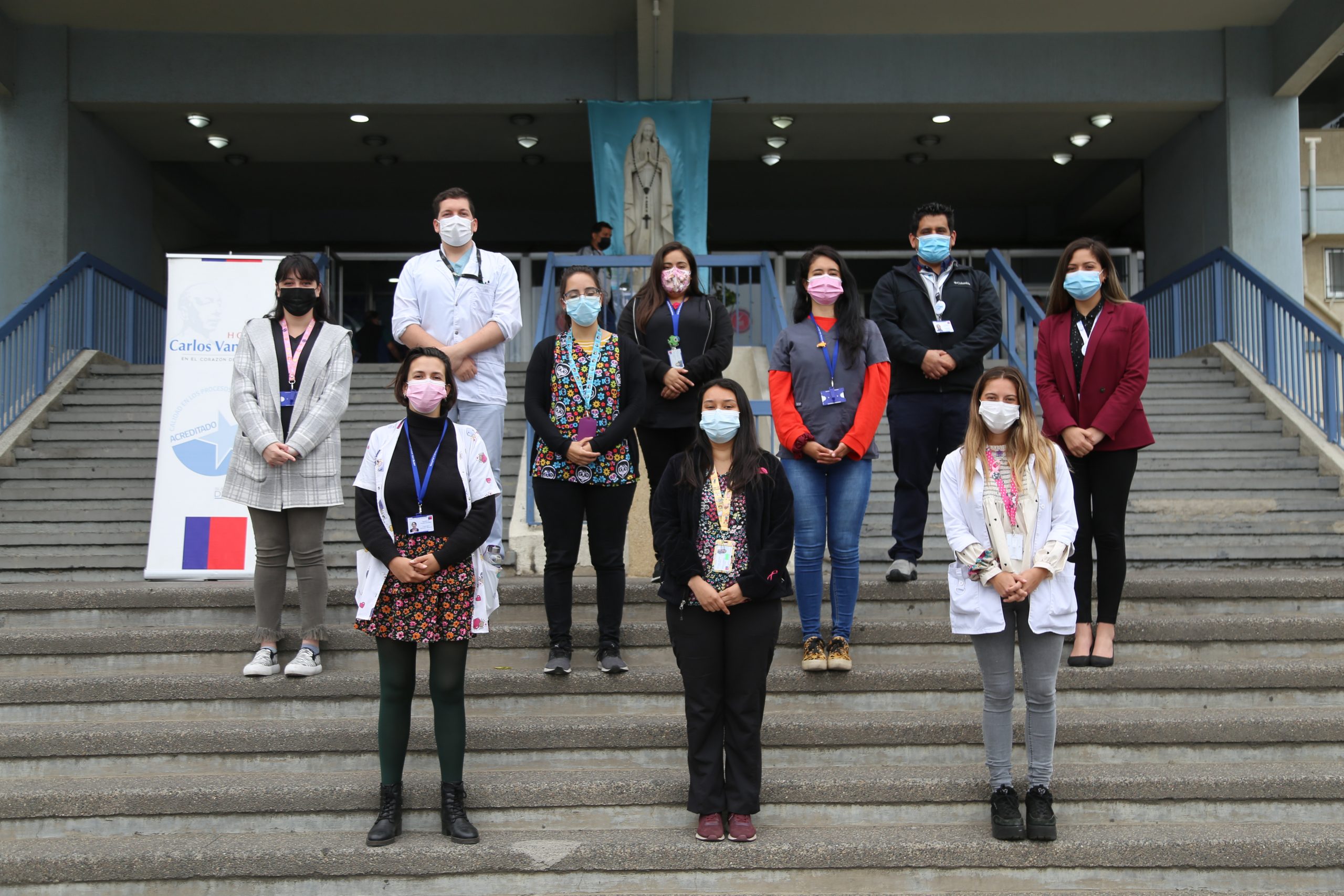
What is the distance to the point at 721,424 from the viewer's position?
406 centimetres

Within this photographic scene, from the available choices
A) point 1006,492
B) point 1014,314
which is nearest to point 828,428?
point 1006,492

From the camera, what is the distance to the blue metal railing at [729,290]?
7000mm

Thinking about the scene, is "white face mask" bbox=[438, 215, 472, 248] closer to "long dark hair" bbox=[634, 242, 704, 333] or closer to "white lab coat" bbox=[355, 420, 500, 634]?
"long dark hair" bbox=[634, 242, 704, 333]

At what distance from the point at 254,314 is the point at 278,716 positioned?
3077mm

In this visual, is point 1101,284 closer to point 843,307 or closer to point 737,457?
point 843,307

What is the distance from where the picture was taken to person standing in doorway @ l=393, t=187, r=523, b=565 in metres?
5.09

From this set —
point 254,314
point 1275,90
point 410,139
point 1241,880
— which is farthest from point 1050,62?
point 1241,880

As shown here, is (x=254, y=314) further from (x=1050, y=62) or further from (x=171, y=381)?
(x=1050, y=62)

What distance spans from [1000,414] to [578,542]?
6.24ft

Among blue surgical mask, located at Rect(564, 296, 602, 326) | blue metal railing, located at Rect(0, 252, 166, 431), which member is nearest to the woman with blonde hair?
blue surgical mask, located at Rect(564, 296, 602, 326)

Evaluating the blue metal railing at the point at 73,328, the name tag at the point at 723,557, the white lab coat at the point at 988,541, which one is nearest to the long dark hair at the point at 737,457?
the name tag at the point at 723,557

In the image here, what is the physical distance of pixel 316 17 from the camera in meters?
12.1

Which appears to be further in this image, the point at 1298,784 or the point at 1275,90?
the point at 1275,90

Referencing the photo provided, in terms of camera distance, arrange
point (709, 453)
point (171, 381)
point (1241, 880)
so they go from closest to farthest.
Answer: point (1241, 880), point (709, 453), point (171, 381)
